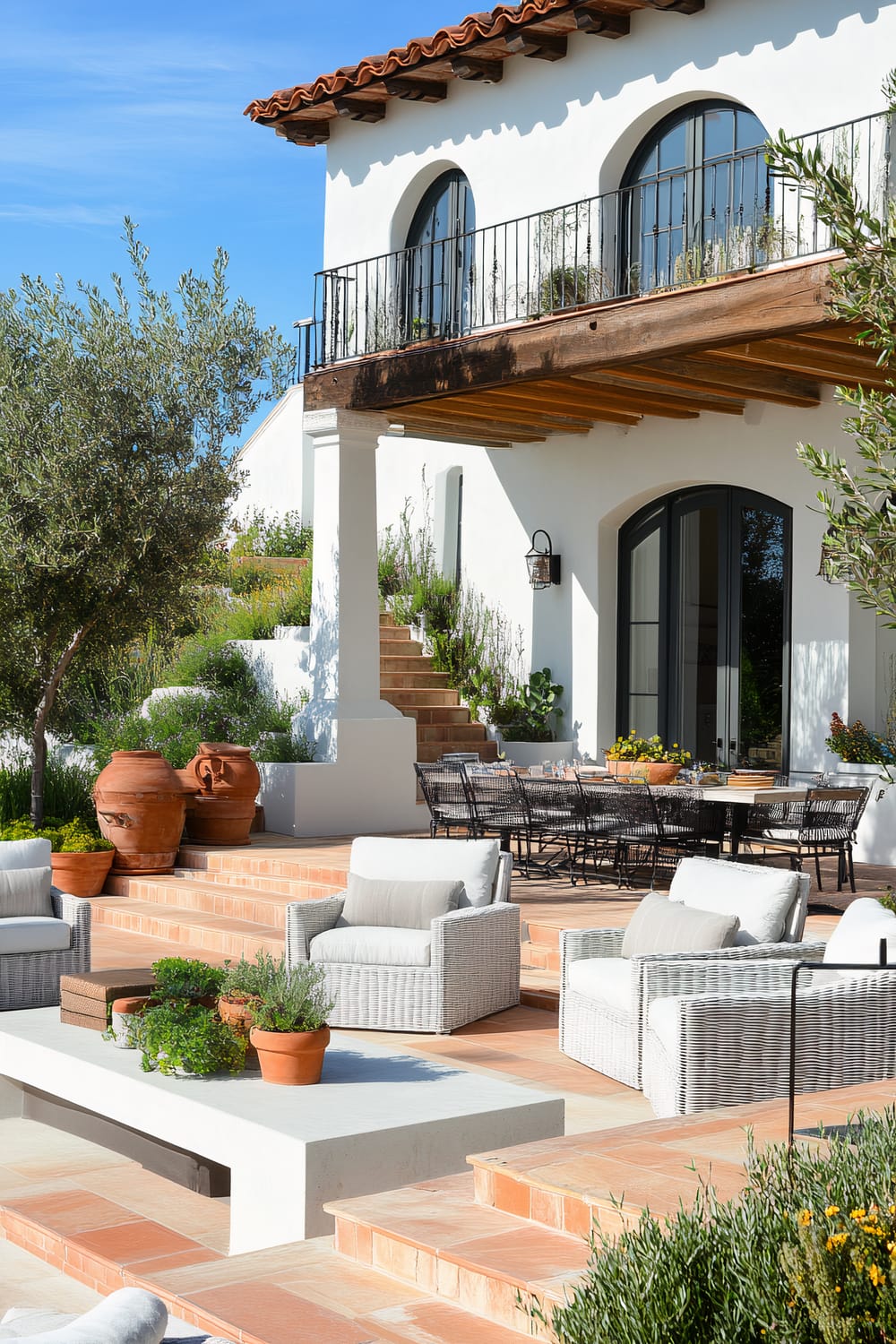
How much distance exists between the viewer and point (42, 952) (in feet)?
23.7

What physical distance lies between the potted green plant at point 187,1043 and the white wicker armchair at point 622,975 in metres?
1.62

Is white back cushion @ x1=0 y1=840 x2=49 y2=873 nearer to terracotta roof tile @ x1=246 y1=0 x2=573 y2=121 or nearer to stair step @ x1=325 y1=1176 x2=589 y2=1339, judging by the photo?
stair step @ x1=325 y1=1176 x2=589 y2=1339

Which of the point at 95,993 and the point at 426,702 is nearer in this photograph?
the point at 95,993

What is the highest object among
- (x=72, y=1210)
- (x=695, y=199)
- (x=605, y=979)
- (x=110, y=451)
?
(x=695, y=199)

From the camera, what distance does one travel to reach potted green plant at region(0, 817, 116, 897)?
10.7 m

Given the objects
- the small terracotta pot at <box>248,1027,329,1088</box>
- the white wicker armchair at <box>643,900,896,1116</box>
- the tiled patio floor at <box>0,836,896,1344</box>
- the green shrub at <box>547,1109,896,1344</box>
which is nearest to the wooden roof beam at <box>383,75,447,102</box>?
the tiled patio floor at <box>0,836,896,1344</box>

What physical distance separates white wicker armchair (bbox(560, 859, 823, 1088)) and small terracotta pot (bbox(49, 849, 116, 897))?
5308 mm

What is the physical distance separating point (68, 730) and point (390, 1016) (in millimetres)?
7613

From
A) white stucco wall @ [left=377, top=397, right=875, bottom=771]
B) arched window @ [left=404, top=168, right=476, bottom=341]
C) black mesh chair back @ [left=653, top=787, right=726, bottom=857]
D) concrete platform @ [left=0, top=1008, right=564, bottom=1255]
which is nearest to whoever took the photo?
concrete platform @ [left=0, top=1008, right=564, bottom=1255]

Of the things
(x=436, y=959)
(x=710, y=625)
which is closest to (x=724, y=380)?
(x=710, y=625)

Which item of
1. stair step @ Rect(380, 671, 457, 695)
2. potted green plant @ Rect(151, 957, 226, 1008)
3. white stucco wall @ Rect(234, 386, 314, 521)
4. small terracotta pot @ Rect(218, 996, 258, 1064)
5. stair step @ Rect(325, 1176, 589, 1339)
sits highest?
white stucco wall @ Rect(234, 386, 314, 521)

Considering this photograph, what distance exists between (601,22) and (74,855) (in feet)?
25.5

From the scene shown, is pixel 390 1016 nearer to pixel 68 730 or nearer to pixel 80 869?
pixel 80 869

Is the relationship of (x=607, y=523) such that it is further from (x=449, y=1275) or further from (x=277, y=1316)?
(x=277, y=1316)
